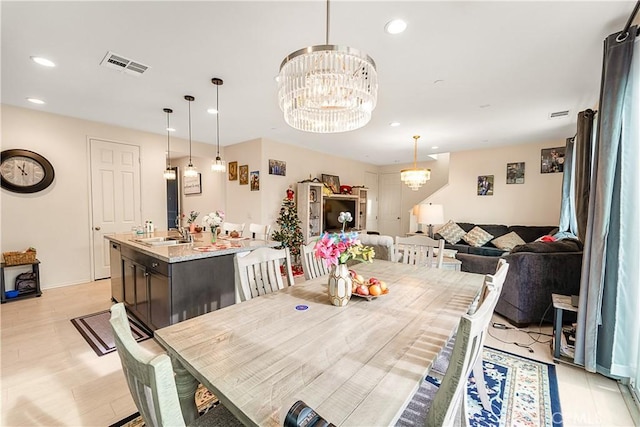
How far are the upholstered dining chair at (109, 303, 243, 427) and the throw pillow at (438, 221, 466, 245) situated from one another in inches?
245

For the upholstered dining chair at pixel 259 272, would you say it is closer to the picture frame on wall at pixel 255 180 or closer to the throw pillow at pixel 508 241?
the picture frame on wall at pixel 255 180

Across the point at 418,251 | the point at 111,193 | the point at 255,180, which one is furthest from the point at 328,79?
the point at 111,193

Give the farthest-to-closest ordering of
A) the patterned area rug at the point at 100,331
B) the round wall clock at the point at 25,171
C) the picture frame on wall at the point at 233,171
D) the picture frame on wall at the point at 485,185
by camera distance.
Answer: the picture frame on wall at the point at 485,185 < the picture frame on wall at the point at 233,171 < the round wall clock at the point at 25,171 < the patterned area rug at the point at 100,331

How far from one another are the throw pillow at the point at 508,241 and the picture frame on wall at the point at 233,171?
5.69 m

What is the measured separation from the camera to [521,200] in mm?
5766

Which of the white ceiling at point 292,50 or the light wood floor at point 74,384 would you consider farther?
the white ceiling at point 292,50

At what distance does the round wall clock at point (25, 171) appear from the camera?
3.75m

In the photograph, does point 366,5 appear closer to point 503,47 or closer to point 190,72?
point 503,47

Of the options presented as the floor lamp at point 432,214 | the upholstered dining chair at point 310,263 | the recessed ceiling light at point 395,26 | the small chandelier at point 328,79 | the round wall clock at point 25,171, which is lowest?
the upholstered dining chair at point 310,263

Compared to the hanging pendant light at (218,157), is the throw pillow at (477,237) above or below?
below

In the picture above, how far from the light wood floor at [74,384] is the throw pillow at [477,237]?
9.55ft

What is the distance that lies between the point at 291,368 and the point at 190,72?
291 centimetres

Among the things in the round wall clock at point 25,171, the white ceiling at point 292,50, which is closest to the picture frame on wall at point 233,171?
the white ceiling at point 292,50

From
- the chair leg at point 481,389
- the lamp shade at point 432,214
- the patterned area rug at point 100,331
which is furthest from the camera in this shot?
the lamp shade at point 432,214
